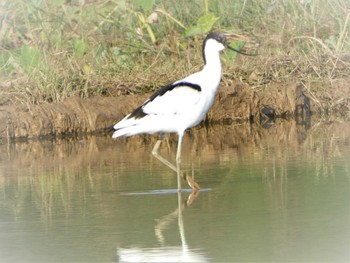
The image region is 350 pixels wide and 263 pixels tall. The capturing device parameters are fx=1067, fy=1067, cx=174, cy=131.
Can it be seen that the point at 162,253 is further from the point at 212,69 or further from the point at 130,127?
the point at 212,69

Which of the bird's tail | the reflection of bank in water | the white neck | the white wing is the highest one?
the white neck

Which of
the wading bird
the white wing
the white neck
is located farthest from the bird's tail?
the white neck

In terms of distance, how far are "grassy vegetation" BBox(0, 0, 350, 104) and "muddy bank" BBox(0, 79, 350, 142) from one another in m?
0.29

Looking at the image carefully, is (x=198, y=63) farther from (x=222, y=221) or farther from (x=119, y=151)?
(x=222, y=221)

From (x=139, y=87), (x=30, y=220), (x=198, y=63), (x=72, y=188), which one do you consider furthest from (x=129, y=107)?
(x=30, y=220)

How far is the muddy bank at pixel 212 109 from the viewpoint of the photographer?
13.9m

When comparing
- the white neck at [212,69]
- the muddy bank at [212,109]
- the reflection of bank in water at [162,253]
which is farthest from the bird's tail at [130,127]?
the muddy bank at [212,109]

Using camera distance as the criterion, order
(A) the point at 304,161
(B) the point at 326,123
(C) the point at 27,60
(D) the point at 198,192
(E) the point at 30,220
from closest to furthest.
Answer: (E) the point at 30,220 < (D) the point at 198,192 < (A) the point at 304,161 < (B) the point at 326,123 < (C) the point at 27,60

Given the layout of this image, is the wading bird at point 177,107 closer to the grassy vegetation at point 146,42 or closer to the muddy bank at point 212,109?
the muddy bank at point 212,109

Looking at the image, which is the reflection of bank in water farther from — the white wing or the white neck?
the white neck

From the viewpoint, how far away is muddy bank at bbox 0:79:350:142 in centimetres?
1395

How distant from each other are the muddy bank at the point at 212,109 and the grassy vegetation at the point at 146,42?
0.94 feet

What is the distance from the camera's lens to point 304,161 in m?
10.6

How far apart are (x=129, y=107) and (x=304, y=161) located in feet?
14.2
